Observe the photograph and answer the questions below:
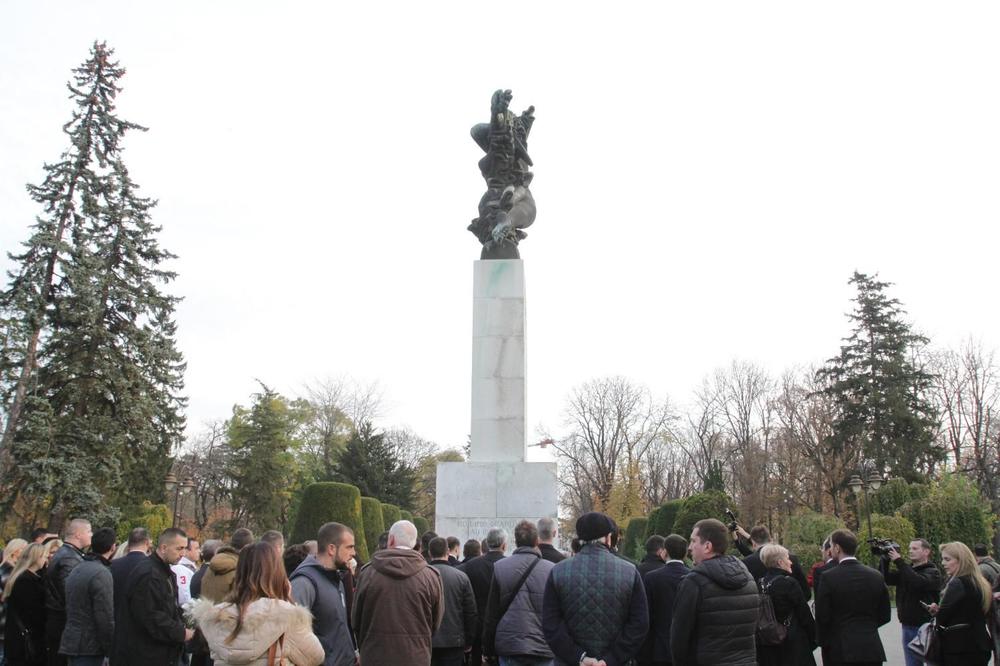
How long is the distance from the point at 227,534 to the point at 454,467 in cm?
3906

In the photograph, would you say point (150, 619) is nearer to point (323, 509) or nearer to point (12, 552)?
point (12, 552)

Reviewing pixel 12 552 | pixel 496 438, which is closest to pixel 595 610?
pixel 12 552

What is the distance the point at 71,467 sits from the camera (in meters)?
27.6

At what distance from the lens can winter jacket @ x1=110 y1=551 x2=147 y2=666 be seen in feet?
19.9

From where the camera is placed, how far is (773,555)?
6516 millimetres

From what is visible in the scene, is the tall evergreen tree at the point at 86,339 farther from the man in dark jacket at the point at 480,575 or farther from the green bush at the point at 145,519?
the man in dark jacket at the point at 480,575

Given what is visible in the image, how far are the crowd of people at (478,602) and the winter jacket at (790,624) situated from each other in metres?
0.01

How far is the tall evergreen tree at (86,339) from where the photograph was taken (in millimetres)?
27828

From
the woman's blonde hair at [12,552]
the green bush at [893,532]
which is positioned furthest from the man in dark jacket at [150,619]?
the green bush at [893,532]

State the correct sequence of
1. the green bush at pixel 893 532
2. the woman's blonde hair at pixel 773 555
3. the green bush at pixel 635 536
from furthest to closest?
the green bush at pixel 635 536, the green bush at pixel 893 532, the woman's blonde hair at pixel 773 555

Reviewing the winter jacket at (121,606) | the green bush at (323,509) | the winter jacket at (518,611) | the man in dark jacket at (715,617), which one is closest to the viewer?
the man in dark jacket at (715,617)

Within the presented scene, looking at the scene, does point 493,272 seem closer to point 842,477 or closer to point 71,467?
point 71,467

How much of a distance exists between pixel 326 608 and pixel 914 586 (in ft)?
19.4

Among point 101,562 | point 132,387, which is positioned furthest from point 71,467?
point 101,562
